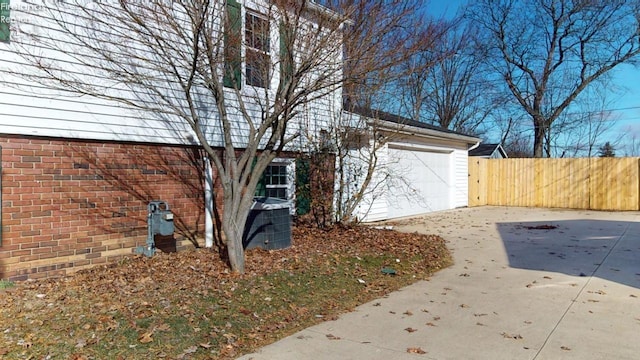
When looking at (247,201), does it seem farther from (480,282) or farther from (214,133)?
(480,282)

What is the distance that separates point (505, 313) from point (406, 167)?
934 cm

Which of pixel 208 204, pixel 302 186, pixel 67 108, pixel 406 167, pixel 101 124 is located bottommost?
pixel 208 204

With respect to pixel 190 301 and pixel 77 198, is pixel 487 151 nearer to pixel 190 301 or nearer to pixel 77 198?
pixel 77 198

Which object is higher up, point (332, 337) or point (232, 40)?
point (232, 40)

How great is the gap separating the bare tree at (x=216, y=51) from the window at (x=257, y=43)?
0.06 feet

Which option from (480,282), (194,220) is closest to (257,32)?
(194,220)

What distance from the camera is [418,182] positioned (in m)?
15.0

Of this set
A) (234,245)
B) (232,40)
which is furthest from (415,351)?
(232,40)

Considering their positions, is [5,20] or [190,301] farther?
[5,20]

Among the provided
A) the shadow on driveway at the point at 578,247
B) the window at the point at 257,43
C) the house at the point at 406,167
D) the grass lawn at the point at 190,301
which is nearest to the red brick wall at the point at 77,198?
the grass lawn at the point at 190,301

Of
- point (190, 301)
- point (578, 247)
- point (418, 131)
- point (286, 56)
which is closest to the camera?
point (190, 301)

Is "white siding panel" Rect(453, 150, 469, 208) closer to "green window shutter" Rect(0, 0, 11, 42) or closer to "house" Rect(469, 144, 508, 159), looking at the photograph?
"house" Rect(469, 144, 508, 159)

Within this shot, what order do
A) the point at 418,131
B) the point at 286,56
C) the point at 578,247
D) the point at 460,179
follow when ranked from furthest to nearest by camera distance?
the point at 460,179
the point at 418,131
the point at 578,247
the point at 286,56

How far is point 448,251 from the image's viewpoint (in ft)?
28.5
